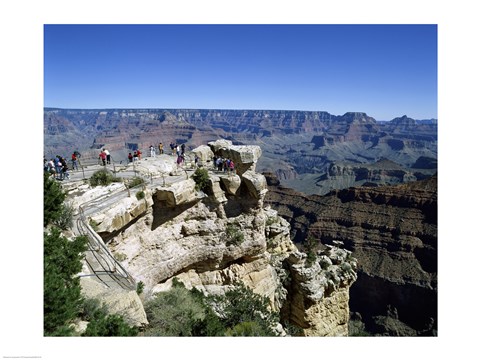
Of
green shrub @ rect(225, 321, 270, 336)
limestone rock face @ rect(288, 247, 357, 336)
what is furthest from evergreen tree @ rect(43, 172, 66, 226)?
limestone rock face @ rect(288, 247, 357, 336)

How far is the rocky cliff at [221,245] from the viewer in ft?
51.3

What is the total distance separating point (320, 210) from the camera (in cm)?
10681

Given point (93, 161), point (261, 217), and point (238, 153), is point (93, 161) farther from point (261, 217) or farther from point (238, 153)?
point (261, 217)

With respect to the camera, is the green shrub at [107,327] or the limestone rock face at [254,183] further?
the limestone rock face at [254,183]

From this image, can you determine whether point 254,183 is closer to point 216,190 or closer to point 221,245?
point 216,190

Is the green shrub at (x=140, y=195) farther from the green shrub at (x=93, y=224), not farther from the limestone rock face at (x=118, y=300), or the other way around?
the limestone rock face at (x=118, y=300)

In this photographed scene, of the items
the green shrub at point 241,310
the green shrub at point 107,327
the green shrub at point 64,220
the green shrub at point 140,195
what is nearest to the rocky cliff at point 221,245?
the green shrub at point 140,195

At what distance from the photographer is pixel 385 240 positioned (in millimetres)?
84062

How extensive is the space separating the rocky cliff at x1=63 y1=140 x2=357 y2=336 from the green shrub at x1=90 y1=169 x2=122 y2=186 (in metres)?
0.54

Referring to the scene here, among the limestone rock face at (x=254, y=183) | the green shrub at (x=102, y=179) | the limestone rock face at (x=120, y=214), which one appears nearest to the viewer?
the limestone rock face at (x=120, y=214)

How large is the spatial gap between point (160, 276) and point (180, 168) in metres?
6.19

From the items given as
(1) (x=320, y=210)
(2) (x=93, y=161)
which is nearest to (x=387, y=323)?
(1) (x=320, y=210)

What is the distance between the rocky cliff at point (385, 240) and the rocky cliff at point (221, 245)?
36.8 metres

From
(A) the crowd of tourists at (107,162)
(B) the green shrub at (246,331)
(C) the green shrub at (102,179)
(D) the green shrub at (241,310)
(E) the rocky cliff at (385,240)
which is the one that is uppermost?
(A) the crowd of tourists at (107,162)
